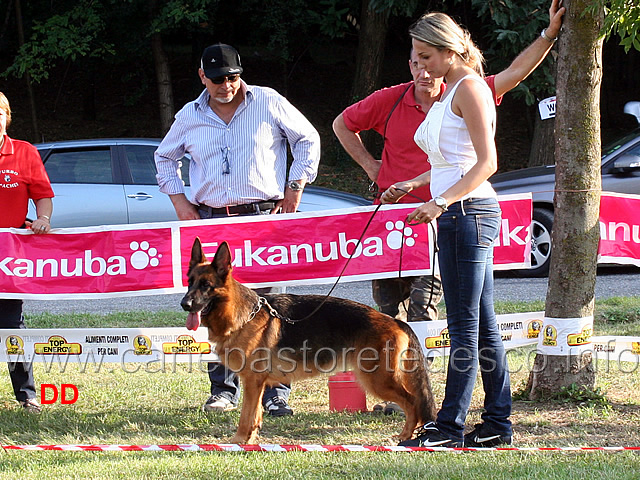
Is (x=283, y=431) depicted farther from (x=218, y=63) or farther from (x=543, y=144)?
(x=543, y=144)

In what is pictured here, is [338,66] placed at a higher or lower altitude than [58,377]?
higher

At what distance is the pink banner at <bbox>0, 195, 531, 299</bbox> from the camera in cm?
557

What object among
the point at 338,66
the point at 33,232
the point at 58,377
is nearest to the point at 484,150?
the point at 33,232

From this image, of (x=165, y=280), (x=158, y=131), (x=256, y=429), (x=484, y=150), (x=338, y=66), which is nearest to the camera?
(x=484, y=150)

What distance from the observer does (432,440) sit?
4.21m

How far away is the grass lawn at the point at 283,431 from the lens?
3926 mm

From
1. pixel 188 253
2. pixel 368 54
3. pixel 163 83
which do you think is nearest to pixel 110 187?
pixel 188 253

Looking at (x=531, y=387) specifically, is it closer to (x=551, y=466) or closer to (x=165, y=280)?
(x=551, y=466)

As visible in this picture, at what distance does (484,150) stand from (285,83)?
64.2ft

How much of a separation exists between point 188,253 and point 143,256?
1.06 feet

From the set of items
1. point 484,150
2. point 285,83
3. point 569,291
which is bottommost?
point 569,291

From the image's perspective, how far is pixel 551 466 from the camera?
154 inches

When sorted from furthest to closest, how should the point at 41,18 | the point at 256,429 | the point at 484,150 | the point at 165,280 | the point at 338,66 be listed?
the point at 338,66, the point at 41,18, the point at 165,280, the point at 256,429, the point at 484,150

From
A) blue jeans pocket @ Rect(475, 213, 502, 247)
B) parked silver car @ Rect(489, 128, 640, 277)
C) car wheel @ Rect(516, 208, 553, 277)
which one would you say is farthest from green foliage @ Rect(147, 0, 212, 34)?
blue jeans pocket @ Rect(475, 213, 502, 247)
